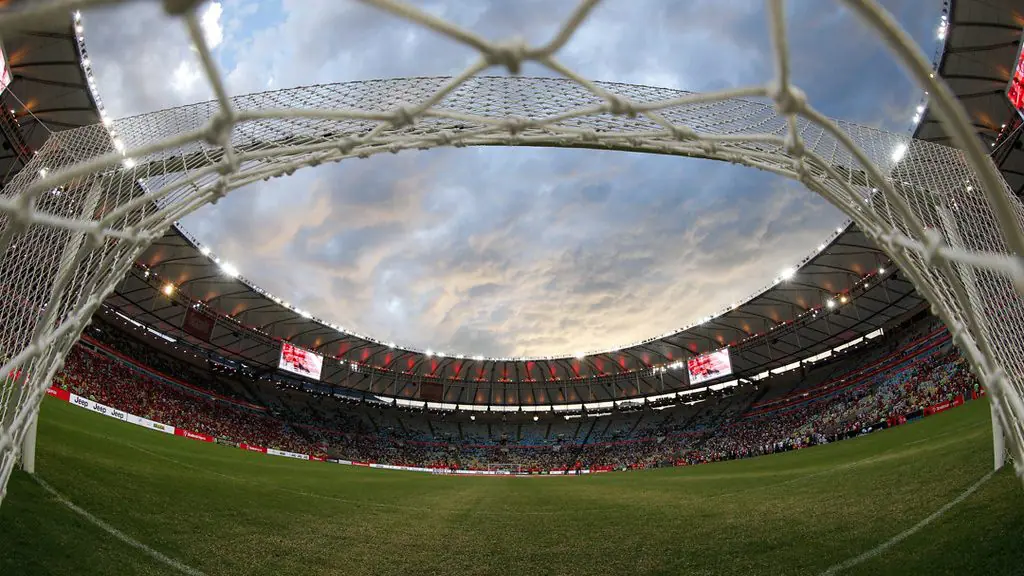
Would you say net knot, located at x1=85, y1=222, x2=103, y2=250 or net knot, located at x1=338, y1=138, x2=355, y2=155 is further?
net knot, located at x1=338, y1=138, x2=355, y2=155

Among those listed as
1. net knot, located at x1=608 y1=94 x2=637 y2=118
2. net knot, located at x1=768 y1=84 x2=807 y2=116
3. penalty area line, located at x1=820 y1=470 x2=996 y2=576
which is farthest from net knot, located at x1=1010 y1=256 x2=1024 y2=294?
penalty area line, located at x1=820 y1=470 x2=996 y2=576

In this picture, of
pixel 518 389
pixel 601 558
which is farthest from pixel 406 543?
pixel 518 389

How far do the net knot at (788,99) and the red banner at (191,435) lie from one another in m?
32.2

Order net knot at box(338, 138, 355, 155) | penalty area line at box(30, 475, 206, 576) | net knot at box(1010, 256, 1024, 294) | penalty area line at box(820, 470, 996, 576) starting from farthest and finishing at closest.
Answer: penalty area line at box(30, 475, 206, 576)
penalty area line at box(820, 470, 996, 576)
net knot at box(338, 138, 355, 155)
net knot at box(1010, 256, 1024, 294)

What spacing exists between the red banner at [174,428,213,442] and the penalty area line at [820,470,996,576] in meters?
30.8

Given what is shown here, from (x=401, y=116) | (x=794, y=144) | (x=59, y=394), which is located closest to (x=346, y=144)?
(x=401, y=116)

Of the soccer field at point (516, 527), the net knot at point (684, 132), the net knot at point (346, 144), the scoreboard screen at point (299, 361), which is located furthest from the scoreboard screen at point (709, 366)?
the net knot at point (346, 144)

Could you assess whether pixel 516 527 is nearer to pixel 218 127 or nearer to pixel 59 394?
pixel 218 127

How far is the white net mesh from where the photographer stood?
8.22ft

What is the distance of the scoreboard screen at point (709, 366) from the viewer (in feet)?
128

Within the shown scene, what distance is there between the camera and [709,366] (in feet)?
130

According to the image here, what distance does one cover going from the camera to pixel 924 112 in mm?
18781

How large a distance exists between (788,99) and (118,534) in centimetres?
869

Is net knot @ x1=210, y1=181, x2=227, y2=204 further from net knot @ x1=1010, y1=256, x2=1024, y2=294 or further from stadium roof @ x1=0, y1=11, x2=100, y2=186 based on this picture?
stadium roof @ x1=0, y1=11, x2=100, y2=186
